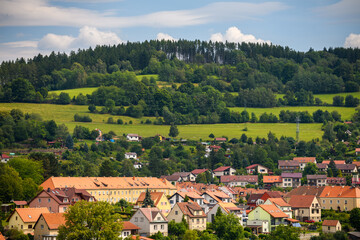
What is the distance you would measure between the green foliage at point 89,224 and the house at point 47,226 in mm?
2730

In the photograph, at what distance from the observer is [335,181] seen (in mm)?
125750

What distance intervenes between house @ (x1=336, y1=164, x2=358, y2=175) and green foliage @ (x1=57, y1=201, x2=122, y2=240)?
2949 inches

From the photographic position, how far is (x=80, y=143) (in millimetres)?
147625

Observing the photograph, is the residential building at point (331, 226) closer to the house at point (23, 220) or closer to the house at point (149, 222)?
the house at point (149, 222)

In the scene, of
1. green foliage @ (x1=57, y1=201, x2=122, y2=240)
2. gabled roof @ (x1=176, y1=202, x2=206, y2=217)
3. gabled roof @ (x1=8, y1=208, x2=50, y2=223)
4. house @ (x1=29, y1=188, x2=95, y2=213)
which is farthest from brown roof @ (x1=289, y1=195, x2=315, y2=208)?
gabled roof @ (x1=8, y1=208, x2=50, y2=223)

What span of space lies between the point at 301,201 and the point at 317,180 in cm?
3311

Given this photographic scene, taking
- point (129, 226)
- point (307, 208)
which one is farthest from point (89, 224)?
point (307, 208)

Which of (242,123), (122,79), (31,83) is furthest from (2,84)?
(242,123)

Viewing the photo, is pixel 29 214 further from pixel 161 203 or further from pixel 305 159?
pixel 305 159

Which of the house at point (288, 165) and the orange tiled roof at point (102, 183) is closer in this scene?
the orange tiled roof at point (102, 183)

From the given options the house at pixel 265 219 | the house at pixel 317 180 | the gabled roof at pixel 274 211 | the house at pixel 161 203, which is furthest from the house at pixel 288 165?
the house at pixel 161 203

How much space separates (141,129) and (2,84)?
164 ft

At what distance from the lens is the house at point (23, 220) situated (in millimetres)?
71375

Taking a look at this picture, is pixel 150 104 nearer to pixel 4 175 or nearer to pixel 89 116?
pixel 89 116
